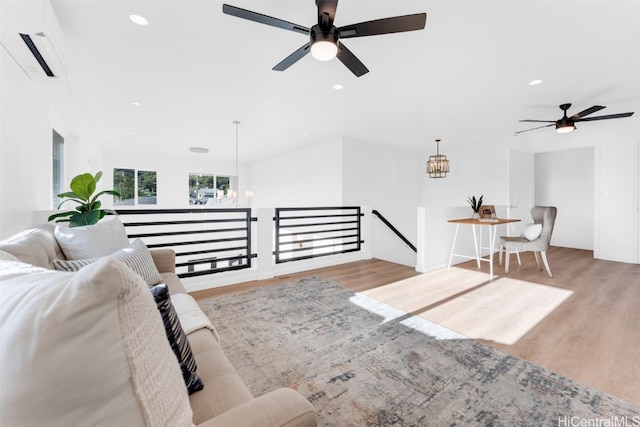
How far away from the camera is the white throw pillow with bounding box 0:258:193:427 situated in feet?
1.35

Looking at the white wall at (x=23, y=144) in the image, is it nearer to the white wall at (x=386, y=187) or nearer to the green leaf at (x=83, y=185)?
the green leaf at (x=83, y=185)

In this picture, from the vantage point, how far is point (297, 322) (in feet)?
7.94

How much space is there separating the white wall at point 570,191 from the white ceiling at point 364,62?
1.31 m

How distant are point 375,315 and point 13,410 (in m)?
2.46

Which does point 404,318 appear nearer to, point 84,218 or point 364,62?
point 364,62

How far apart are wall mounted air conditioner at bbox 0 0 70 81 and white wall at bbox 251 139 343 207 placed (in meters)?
4.20

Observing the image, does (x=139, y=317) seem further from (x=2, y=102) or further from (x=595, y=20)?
(x=595, y=20)

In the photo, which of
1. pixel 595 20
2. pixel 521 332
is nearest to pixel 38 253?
pixel 521 332

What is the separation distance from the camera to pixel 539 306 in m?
2.79

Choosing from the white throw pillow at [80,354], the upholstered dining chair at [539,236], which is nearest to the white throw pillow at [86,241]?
the white throw pillow at [80,354]

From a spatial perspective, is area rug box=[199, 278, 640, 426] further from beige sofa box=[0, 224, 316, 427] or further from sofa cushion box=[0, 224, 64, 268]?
sofa cushion box=[0, 224, 64, 268]

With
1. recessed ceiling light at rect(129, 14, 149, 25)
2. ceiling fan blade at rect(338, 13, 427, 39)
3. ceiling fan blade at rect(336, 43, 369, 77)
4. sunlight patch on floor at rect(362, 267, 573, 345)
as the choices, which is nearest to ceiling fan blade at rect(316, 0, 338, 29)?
ceiling fan blade at rect(338, 13, 427, 39)

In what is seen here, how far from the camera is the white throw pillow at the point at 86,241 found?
1601 millimetres

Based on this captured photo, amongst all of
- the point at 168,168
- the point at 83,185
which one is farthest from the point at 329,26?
the point at 168,168
